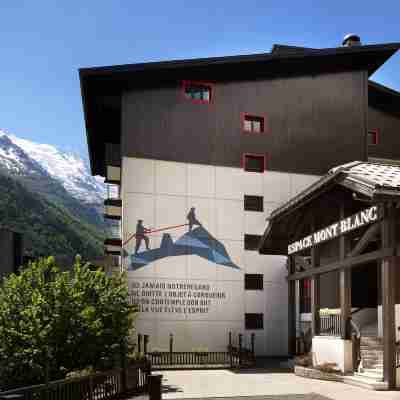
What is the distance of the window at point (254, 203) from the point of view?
122 feet

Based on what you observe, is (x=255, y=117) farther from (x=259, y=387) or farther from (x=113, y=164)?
(x=259, y=387)

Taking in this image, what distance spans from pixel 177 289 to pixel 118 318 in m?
15.0

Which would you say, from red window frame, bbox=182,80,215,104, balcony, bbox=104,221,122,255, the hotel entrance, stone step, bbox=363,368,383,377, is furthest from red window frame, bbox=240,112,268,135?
A: stone step, bbox=363,368,383,377

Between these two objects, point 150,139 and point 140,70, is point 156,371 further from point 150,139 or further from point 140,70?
point 140,70

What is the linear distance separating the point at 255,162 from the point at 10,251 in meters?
20.4

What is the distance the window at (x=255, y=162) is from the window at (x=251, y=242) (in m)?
4.35

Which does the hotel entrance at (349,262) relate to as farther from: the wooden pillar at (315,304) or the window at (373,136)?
the window at (373,136)

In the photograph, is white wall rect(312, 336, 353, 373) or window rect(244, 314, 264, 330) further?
window rect(244, 314, 264, 330)

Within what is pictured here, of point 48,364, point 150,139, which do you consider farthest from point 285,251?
point 48,364

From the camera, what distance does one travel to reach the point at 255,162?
124 ft

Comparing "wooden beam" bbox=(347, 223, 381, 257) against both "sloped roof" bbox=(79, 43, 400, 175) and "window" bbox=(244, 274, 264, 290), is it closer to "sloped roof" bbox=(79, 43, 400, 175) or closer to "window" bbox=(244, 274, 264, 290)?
"window" bbox=(244, 274, 264, 290)

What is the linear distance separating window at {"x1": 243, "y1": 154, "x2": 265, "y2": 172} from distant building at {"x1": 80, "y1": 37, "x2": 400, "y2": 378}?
7 centimetres

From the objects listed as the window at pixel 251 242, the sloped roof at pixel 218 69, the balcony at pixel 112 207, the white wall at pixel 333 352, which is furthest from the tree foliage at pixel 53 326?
the balcony at pixel 112 207

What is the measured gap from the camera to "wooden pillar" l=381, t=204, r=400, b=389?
770 inches
